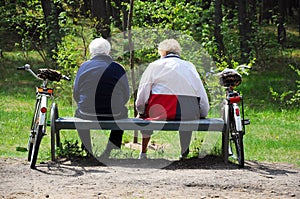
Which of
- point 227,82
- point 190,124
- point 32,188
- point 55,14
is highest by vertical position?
point 55,14

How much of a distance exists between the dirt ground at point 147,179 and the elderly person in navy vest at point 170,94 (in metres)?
0.56

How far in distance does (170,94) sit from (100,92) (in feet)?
2.71

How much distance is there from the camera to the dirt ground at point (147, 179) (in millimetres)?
5922

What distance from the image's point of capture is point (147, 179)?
6.61 meters

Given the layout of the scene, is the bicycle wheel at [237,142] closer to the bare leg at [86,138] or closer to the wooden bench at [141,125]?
the wooden bench at [141,125]

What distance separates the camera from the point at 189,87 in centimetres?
793

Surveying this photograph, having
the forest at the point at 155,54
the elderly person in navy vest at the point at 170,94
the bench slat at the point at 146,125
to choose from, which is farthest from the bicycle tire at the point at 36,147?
the elderly person in navy vest at the point at 170,94

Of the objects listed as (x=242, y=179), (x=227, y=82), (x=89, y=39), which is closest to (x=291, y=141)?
(x=227, y=82)

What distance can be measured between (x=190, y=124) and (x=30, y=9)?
15.8 m

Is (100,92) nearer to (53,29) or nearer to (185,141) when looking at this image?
(185,141)

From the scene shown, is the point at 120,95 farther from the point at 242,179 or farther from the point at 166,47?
the point at 242,179

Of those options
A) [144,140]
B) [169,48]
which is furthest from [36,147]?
[169,48]

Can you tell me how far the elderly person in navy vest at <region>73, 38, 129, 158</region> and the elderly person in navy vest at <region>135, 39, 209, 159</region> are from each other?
238mm

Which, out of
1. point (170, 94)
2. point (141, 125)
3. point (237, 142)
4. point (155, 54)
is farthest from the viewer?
point (155, 54)
